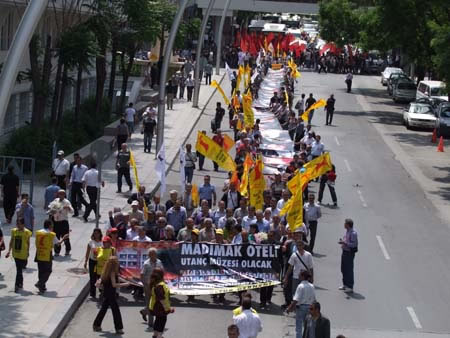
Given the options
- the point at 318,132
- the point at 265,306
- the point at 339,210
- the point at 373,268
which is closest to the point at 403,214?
the point at 339,210

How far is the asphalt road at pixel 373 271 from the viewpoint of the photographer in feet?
59.9

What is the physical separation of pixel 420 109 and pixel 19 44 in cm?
3691

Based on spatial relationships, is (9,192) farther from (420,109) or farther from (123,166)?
(420,109)

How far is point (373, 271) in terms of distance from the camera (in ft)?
73.6

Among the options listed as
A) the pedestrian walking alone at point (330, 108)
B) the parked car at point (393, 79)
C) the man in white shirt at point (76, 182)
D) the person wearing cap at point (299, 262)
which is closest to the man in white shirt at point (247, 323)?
the person wearing cap at point (299, 262)

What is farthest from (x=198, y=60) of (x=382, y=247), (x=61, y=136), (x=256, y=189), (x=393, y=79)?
(x=256, y=189)

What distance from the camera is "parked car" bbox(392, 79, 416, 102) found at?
6162 cm

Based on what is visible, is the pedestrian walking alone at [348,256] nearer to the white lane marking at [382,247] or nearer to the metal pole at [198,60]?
the white lane marking at [382,247]

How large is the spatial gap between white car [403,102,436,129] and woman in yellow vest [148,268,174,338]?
34265 millimetres

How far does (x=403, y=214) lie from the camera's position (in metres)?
29.5

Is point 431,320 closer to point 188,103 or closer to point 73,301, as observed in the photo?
point 73,301

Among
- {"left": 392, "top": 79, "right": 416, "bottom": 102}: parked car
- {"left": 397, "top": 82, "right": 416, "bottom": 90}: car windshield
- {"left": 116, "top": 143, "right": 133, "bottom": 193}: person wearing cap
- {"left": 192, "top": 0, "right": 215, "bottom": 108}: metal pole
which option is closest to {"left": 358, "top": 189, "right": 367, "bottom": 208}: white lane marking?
{"left": 116, "top": 143, "right": 133, "bottom": 193}: person wearing cap

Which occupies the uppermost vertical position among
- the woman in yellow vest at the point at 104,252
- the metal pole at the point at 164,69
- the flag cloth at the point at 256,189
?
the metal pole at the point at 164,69

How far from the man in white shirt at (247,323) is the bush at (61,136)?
17422 millimetres
